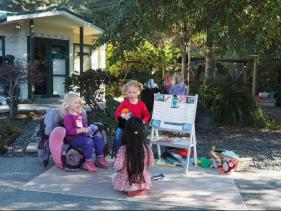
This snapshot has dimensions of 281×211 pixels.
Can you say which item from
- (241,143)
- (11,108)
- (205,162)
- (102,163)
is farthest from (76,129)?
(11,108)

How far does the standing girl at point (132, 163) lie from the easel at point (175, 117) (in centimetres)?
152

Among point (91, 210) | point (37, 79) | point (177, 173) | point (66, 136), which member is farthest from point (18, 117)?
point (91, 210)

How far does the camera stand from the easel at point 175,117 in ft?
24.2

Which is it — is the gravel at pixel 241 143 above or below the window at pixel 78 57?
below

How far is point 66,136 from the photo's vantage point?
7.01m

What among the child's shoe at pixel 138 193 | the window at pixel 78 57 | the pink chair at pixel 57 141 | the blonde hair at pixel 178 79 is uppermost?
the window at pixel 78 57

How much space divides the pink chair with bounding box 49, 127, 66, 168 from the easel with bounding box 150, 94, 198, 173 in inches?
57.4

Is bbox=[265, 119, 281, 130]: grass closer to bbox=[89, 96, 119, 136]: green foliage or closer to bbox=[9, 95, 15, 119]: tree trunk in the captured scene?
bbox=[89, 96, 119, 136]: green foliage

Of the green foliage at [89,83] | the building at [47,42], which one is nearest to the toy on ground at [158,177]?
the green foliage at [89,83]

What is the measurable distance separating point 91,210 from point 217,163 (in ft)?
8.72

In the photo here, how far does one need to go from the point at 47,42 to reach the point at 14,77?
18.3 ft

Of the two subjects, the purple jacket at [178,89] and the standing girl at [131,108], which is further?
the purple jacket at [178,89]

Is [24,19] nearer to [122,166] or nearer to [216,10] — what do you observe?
[216,10]

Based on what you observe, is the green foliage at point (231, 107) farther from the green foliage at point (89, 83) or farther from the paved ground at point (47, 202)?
the paved ground at point (47, 202)
